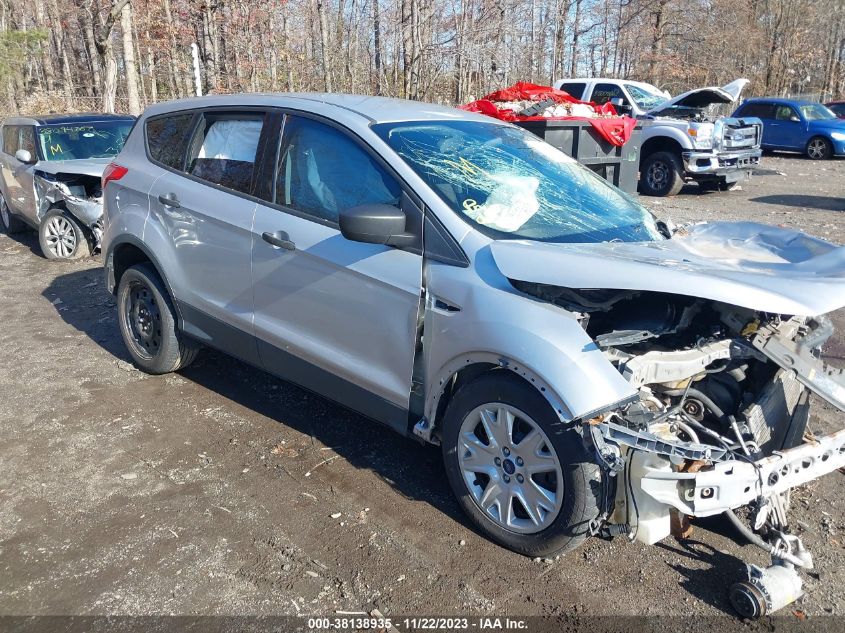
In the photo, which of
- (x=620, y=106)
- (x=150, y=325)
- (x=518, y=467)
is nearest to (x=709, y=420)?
(x=518, y=467)

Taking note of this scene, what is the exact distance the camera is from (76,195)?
8812mm

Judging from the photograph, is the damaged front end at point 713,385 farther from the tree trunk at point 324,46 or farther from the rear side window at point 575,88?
the tree trunk at point 324,46

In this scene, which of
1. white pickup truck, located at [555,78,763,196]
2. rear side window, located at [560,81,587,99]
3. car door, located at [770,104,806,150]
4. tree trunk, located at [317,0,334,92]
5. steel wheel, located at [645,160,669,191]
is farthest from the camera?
Result: tree trunk, located at [317,0,334,92]

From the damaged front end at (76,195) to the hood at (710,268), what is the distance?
7.08 metres

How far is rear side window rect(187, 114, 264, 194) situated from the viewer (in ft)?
13.9

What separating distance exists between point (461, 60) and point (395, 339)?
50.2ft

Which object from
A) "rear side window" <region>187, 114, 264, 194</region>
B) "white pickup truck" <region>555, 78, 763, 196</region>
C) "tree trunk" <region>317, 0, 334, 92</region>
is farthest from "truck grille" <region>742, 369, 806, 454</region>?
"tree trunk" <region>317, 0, 334, 92</region>

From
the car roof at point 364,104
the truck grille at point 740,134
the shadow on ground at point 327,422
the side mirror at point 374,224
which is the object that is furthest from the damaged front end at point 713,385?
the truck grille at point 740,134

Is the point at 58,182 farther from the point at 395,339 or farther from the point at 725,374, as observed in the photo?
the point at 725,374

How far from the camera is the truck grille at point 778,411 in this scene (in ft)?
10.6

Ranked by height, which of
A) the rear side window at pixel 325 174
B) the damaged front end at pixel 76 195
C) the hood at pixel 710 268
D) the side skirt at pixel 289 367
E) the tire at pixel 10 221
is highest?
the rear side window at pixel 325 174

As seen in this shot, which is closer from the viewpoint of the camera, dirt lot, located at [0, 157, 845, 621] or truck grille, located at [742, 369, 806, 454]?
dirt lot, located at [0, 157, 845, 621]

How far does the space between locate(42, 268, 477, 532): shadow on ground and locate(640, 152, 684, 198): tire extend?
10.3m

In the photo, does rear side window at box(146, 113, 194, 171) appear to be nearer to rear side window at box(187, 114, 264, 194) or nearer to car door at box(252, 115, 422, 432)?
rear side window at box(187, 114, 264, 194)
